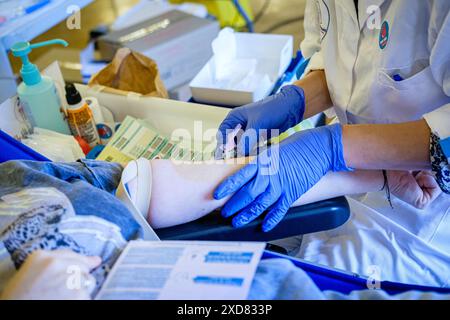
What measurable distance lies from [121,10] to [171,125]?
88.8 inches

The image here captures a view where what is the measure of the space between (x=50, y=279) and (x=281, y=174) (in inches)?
19.9

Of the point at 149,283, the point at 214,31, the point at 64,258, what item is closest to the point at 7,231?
the point at 64,258

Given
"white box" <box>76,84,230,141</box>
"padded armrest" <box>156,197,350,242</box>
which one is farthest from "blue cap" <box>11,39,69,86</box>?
"padded armrest" <box>156,197,350,242</box>

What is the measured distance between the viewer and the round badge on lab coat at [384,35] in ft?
3.27

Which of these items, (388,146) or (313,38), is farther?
(313,38)

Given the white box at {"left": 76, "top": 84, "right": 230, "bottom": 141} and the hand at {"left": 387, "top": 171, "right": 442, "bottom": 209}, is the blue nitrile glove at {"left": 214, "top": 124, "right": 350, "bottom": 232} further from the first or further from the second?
the white box at {"left": 76, "top": 84, "right": 230, "bottom": 141}

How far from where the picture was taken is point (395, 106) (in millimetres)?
1053

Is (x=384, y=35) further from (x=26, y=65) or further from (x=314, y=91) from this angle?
(x=26, y=65)

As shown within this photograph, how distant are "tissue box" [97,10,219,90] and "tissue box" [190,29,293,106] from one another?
1.10ft

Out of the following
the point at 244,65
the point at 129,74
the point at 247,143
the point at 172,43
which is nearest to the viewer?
Result: the point at 247,143

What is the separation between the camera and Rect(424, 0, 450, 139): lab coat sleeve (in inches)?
34.4

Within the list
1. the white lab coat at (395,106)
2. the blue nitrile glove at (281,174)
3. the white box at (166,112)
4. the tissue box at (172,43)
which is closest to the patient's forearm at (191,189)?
the blue nitrile glove at (281,174)

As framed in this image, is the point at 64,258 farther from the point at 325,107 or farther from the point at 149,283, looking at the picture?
the point at 325,107

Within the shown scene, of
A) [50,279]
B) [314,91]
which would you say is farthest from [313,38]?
[50,279]
